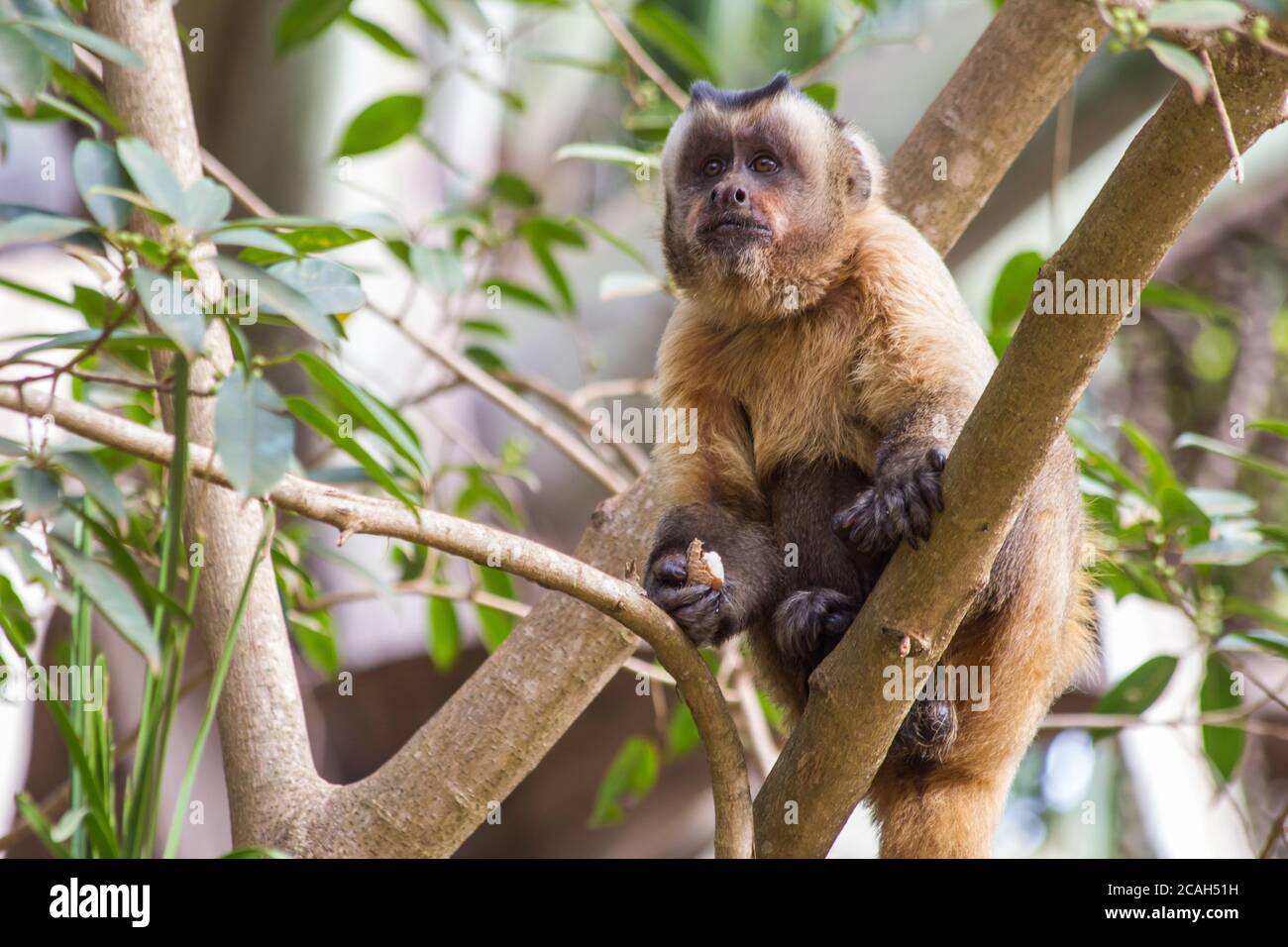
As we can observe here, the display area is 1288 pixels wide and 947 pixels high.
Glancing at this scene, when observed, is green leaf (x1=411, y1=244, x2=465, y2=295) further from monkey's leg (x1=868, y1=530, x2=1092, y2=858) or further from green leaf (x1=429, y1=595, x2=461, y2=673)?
monkey's leg (x1=868, y1=530, x2=1092, y2=858)

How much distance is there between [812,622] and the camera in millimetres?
3084

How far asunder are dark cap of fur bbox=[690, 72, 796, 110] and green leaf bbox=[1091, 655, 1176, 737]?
205 centimetres

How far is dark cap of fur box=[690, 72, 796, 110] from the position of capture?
3713 mm

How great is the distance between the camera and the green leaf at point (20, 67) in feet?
6.09

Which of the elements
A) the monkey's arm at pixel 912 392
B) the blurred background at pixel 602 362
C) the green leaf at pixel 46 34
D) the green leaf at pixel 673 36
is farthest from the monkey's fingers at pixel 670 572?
the green leaf at pixel 673 36

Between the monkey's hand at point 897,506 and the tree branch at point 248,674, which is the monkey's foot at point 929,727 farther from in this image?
the tree branch at point 248,674

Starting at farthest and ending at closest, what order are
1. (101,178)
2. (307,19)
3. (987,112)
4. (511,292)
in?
(511,292) → (307,19) → (987,112) → (101,178)

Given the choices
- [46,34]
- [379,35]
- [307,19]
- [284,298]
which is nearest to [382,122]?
[379,35]

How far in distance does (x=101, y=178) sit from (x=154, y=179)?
238 mm

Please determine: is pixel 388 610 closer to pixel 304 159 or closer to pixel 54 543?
pixel 304 159

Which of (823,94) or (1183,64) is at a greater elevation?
(823,94)

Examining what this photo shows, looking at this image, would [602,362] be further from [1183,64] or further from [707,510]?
[1183,64]

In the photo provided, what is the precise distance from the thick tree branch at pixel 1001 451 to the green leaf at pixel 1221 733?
5.44 ft

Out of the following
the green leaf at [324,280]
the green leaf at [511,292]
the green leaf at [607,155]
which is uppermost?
the green leaf at [511,292]
